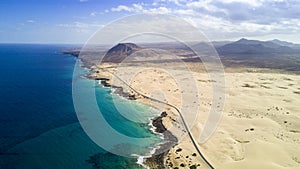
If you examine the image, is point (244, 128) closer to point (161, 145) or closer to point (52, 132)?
point (161, 145)

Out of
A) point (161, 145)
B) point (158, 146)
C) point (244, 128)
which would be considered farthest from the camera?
point (244, 128)

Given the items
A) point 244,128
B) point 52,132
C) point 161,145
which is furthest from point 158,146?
point 52,132

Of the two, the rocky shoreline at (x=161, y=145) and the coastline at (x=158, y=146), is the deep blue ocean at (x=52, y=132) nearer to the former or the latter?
the coastline at (x=158, y=146)

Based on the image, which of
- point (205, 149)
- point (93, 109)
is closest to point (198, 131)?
point (205, 149)

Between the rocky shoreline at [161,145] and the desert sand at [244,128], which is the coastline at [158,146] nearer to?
the rocky shoreline at [161,145]

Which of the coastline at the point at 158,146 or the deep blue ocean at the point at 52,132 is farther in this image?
the coastline at the point at 158,146

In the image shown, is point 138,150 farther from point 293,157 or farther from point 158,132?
point 293,157

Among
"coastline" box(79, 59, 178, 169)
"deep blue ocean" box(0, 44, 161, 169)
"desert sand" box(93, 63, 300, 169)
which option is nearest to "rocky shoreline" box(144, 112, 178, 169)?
"coastline" box(79, 59, 178, 169)

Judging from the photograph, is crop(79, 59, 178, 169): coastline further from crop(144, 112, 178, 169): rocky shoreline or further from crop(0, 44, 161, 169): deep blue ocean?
crop(0, 44, 161, 169): deep blue ocean

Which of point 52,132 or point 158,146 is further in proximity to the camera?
point 52,132

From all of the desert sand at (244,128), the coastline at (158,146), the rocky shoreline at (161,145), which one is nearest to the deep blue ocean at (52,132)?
the coastline at (158,146)

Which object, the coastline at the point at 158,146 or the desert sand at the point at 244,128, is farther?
the coastline at the point at 158,146
